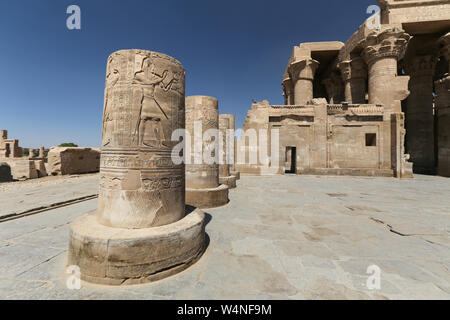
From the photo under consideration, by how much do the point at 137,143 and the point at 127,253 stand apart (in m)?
1.13

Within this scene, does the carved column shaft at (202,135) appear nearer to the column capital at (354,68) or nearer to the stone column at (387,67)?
the stone column at (387,67)

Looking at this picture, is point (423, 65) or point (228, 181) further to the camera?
point (423, 65)

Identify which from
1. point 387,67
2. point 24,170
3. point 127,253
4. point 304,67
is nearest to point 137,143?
point 127,253

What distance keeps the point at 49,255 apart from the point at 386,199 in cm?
757

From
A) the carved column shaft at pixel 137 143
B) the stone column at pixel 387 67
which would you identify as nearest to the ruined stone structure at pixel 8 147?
the carved column shaft at pixel 137 143

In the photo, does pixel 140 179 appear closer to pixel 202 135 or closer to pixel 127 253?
pixel 127 253

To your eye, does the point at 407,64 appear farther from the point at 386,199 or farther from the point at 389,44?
the point at 386,199

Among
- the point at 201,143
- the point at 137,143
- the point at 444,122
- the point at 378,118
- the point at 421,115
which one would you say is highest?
the point at 421,115

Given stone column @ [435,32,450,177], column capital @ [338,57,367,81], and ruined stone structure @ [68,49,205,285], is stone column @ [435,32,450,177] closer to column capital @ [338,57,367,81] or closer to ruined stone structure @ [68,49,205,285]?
column capital @ [338,57,367,81]

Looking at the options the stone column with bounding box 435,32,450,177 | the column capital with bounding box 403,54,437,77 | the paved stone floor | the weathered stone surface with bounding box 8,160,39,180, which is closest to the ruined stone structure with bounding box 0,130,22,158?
the weathered stone surface with bounding box 8,160,39,180

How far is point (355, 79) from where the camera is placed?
15797mm

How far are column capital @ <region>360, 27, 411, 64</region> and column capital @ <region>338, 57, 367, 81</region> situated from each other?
1.79m

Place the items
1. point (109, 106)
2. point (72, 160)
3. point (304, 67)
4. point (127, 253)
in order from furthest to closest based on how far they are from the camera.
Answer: point (304, 67) → point (72, 160) → point (109, 106) → point (127, 253)

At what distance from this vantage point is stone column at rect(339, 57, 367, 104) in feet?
50.4
